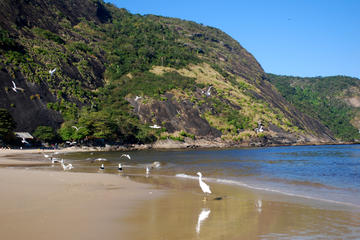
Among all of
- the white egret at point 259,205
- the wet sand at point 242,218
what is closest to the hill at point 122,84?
the wet sand at point 242,218

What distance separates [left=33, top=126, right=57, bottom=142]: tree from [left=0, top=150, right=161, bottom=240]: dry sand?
160 ft

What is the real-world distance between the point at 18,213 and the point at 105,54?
11517 centimetres

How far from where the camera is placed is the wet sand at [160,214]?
29.8 ft

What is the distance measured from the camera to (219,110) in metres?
103

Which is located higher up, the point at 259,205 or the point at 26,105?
the point at 26,105

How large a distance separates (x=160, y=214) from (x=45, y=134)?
5810cm

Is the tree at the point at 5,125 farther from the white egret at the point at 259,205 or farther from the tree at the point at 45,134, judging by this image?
the white egret at the point at 259,205

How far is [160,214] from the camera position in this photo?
11.2m

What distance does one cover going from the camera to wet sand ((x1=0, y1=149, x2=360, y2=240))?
9.09 m

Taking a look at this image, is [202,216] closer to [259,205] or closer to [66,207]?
[259,205]

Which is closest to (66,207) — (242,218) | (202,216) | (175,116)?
(202,216)

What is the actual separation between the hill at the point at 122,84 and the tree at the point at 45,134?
242 cm

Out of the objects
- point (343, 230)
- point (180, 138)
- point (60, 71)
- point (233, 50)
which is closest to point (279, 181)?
point (343, 230)

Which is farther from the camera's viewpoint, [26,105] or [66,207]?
[26,105]
